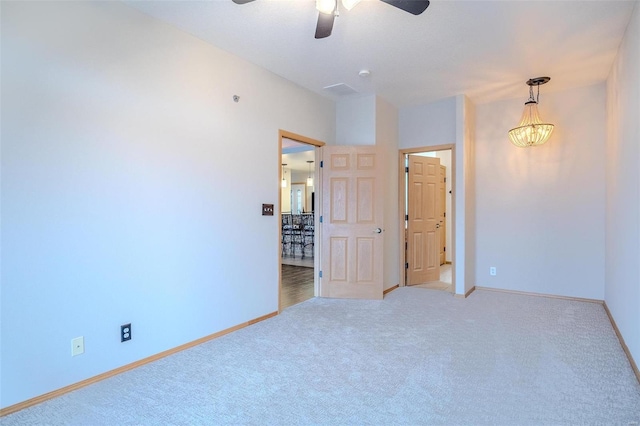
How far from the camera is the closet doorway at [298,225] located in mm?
4421

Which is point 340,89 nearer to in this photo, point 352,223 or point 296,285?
point 352,223

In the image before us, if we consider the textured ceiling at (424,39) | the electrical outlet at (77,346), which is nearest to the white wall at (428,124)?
the textured ceiling at (424,39)

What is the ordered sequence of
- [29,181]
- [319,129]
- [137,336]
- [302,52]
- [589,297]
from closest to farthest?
[29,181] < [137,336] < [302,52] < [589,297] < [319,129]

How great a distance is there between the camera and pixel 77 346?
220 cm

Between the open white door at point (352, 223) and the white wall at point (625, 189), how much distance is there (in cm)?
231

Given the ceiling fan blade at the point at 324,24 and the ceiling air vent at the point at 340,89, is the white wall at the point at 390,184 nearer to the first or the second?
the ceiling air vent at the point at 340,89

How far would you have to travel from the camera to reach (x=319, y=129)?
443 centimetres

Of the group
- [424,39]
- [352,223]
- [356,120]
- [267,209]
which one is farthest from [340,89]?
[267,209]

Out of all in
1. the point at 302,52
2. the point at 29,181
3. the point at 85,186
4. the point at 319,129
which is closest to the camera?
the point at 29,181

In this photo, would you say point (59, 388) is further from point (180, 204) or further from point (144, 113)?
point (144, 113)

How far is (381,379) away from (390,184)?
3.03 meters

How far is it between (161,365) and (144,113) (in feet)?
6.20

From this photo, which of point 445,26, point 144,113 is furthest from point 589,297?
point 144,113

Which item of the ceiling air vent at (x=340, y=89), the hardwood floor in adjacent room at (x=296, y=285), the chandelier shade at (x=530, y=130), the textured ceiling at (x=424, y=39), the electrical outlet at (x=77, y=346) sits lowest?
the hardwood floor in adjacent room at (x=296, y=285)
